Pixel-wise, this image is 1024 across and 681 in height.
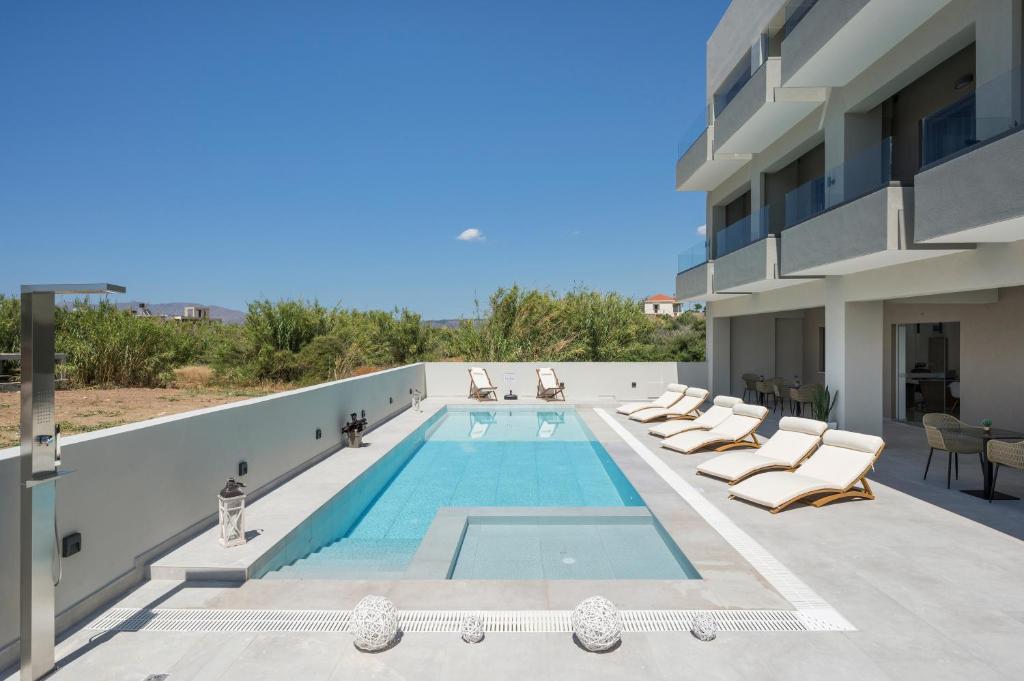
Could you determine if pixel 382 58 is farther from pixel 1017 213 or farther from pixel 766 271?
pixel 1017 213

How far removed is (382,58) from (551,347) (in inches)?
770

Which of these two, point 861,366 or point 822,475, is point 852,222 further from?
point 822,475

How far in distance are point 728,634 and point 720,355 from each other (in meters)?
15.2

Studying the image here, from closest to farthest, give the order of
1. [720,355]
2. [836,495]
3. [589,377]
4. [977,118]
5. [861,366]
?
[977,118] → [836,495] → [861,366] → [720,355] → [589,377]

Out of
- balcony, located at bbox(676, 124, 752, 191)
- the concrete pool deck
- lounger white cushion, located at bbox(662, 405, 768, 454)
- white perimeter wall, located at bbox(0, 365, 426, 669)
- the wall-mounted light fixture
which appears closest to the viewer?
the concrete pool deck

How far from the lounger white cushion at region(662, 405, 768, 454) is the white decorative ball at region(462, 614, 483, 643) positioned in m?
6.36

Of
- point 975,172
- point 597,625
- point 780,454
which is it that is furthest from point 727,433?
point 597,625

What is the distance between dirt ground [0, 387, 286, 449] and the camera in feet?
32.6

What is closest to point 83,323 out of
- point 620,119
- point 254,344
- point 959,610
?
point 254,344

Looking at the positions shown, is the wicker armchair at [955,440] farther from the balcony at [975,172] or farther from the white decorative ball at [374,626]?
the white decorative ball at [374,626]

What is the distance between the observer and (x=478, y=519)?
6.20 m

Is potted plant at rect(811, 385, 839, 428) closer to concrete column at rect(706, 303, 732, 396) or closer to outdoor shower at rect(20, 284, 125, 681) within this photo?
concrete column at rect(706, 303, 732, 396)

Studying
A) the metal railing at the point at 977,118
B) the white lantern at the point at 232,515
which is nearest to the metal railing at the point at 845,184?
the metal railing at the point at 977,118

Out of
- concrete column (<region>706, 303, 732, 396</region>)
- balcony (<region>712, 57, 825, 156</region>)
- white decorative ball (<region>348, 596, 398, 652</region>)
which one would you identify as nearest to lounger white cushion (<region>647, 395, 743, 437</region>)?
balcony (<region>712, 57, 825, 156</region>)
